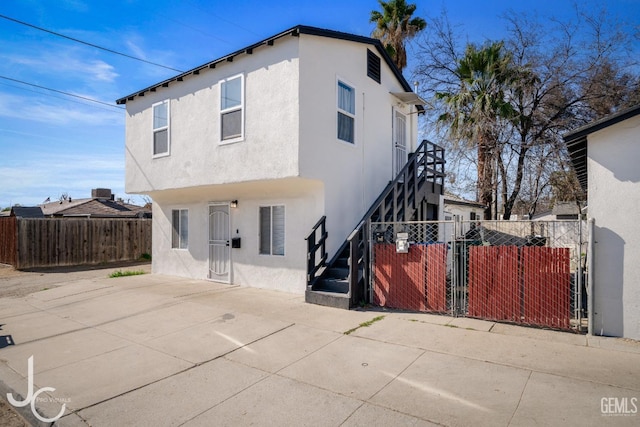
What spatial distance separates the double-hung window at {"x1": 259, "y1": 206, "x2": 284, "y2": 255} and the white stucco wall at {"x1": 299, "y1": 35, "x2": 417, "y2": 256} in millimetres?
1331

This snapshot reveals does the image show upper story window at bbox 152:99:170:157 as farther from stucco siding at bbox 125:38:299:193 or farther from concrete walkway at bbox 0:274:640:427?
concrete walkway at bbox 0:274:640:427

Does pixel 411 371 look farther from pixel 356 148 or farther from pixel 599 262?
pixel 356 148

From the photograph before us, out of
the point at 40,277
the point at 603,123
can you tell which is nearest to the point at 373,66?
the point at 603,123

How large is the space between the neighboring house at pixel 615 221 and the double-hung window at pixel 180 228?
10493 millimetres

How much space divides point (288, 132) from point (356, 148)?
2459 mm

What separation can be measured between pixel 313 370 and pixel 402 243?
3359 millimetres

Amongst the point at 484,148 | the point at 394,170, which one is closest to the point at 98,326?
the point at 394,170

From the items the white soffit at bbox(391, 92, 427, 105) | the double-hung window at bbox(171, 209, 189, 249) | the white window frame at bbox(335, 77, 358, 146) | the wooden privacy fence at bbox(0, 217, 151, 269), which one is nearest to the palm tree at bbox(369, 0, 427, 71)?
the white soffit at bbox(391, 92, 427, 105)

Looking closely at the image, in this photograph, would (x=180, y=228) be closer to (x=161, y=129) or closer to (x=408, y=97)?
(x=161, y=129)

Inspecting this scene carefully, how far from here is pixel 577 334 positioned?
18.4 ft

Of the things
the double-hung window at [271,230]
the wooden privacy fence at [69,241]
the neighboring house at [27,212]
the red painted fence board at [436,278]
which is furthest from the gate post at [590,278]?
the neighboring house at [27,212]

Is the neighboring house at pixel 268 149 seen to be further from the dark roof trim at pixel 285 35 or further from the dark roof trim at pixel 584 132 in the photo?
the dark roof trim at pixel 584 132

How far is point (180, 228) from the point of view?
39.7ft

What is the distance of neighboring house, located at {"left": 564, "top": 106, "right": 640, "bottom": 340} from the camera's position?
17.5 feet
